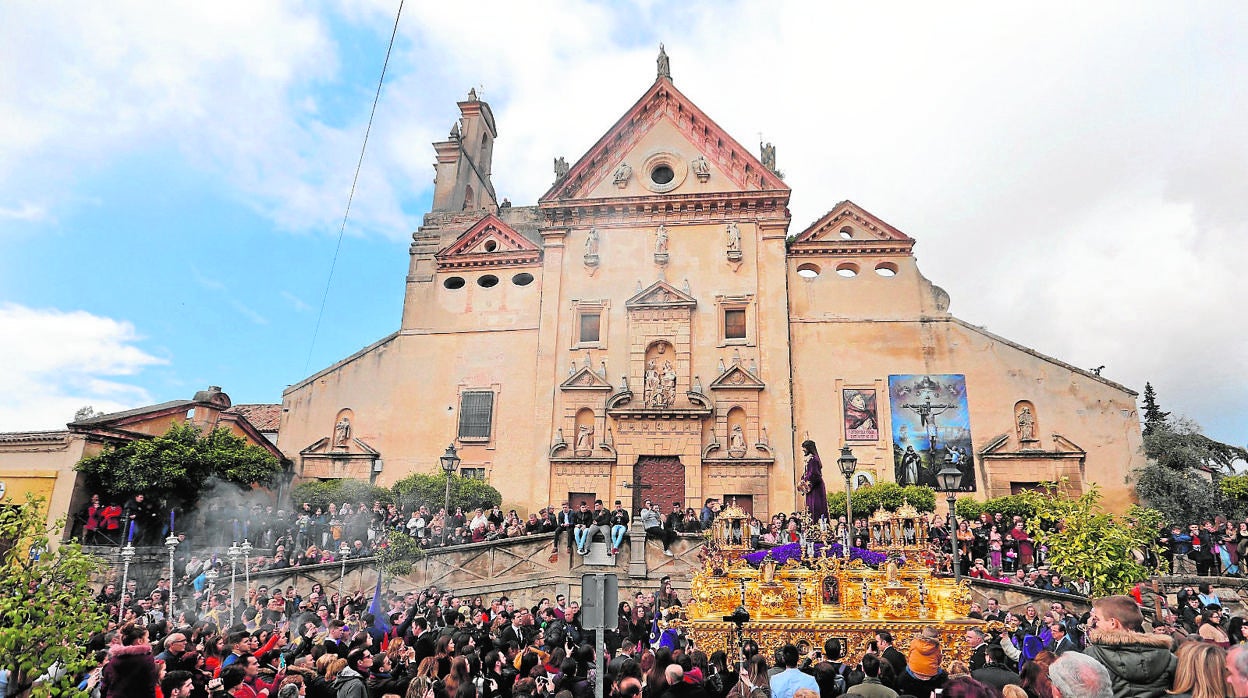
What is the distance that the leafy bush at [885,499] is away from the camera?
25172 millimetres

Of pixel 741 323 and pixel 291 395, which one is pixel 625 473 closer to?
pixel 741 323

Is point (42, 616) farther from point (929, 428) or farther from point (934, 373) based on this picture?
point (934, 373)

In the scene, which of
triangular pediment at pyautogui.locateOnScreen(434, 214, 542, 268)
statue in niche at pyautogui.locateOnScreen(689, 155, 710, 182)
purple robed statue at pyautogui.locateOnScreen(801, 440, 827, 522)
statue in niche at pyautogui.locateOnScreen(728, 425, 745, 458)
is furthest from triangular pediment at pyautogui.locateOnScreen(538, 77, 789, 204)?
purple robed statue at pyautogui.locateOnScreen(801, 440, 827, 522)

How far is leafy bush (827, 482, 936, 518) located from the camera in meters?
25.2

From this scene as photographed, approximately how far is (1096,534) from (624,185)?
74.4 feet

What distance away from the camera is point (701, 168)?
1238 inches

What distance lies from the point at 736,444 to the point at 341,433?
53.9 ft

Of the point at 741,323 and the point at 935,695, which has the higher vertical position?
the point at 741,323

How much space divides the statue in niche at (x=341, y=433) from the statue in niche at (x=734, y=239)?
17739 millimetres

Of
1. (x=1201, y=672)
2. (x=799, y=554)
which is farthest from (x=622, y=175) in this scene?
(x=1201, y=672)

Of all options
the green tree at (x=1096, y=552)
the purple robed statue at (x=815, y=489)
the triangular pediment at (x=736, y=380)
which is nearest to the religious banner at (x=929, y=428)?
the triangular pediment at (x=736, y=380)

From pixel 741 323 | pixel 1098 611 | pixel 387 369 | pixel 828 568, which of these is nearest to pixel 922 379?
pixel 741 323

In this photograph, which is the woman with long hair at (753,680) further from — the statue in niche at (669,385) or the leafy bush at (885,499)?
the statue in niche at (669,385)

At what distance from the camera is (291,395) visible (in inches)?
1219
